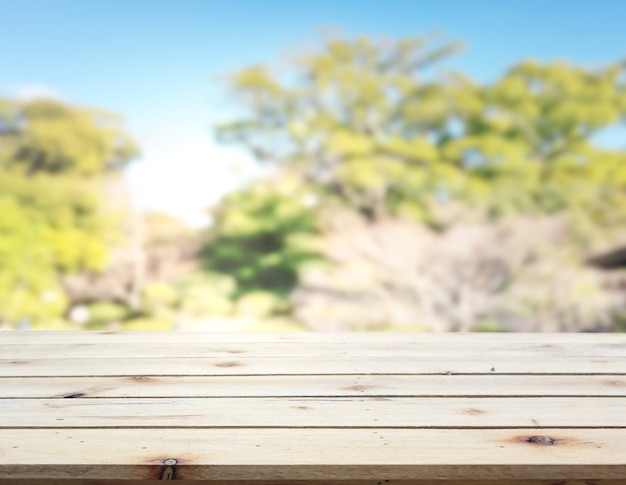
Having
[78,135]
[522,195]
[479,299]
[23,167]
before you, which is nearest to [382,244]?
[479,299]

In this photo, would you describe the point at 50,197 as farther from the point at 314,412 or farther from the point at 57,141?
the point at 314,412

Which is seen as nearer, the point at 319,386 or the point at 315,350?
the point at 319,386

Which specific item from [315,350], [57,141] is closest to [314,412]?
[315,350]

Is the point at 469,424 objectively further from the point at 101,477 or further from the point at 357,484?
the point at 101,477

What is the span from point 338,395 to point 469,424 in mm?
187

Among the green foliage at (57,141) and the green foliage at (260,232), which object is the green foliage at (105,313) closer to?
the green foliage at (260,232)

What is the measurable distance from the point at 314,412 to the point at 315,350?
355mm

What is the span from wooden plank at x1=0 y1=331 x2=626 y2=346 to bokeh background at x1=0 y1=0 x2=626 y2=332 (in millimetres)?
4570

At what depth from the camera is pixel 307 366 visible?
0.97 meters

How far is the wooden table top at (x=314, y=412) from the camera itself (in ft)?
1.95

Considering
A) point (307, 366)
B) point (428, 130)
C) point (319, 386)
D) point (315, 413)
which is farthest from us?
point (428, 130)

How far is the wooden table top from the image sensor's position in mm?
593

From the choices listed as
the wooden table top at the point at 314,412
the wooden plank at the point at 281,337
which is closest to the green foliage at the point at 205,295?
the wooden plank at the point at 281,337

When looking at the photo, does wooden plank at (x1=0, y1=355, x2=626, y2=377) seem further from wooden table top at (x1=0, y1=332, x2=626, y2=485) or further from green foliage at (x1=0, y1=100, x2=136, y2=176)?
green foliage at (x1=0, y1=100, x2=136, y2=176)
